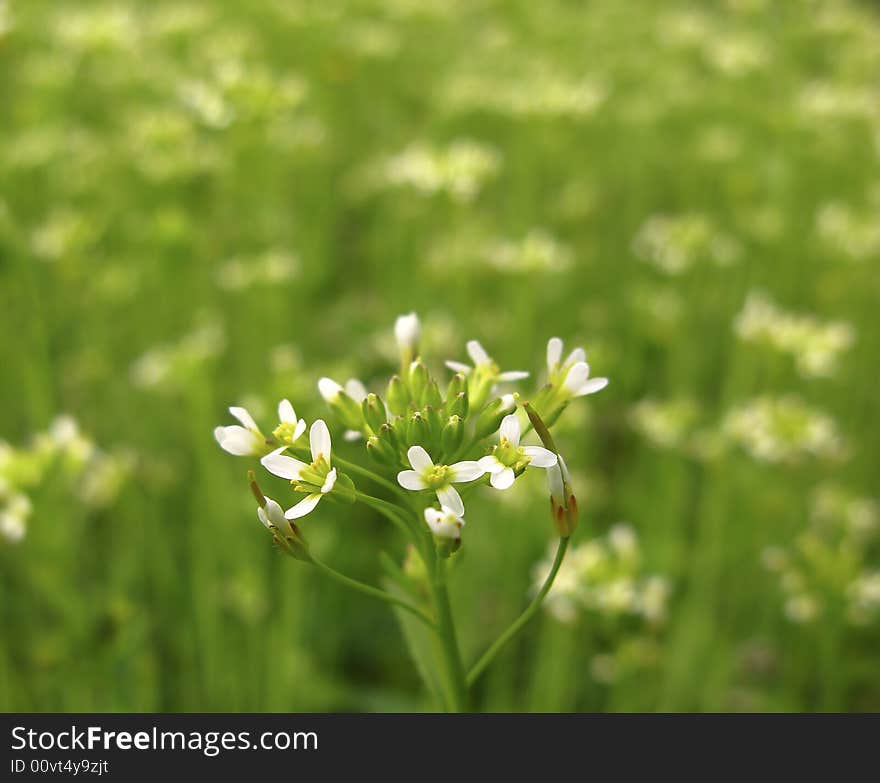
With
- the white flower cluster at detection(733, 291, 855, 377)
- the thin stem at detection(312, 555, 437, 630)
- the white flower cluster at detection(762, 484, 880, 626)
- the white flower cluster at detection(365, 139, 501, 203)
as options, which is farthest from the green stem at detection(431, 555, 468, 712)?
the white flower cluster at detection(365, 139, 501, 203)

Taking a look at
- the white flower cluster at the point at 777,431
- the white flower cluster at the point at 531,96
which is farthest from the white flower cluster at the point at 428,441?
the white flower cluster at the point at 531,96

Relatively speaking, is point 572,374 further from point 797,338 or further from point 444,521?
point 797,338

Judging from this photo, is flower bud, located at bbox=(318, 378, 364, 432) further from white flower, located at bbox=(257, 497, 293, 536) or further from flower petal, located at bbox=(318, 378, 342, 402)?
white flower, located at bbox=(257, 497, 293, 536)

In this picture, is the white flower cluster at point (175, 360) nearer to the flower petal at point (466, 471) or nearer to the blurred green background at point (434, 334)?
the blurred green background at point (434, 334)

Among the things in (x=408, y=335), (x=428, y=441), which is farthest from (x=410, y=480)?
(x=408, y=335)
